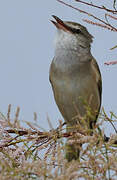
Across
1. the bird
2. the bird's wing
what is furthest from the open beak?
the bird's wing

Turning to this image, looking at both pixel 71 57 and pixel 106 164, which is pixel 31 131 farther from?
pixel 71 57

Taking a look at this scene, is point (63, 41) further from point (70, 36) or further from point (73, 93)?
point (73, 93)

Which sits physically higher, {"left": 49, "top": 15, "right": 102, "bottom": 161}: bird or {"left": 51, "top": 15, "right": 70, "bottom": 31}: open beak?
{"left": 51, "top": 15, "right": 70, "bottom": 31}: open beak

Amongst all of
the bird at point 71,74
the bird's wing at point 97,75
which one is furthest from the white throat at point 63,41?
the bird's wing at point 97,75

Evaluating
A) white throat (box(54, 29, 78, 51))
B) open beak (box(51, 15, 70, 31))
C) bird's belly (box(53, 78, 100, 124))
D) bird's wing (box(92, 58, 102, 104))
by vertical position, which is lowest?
bird's belly (box(53, 78, 100, 124))

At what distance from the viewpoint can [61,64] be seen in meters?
3.69

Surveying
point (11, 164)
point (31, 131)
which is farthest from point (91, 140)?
point (31, 131)

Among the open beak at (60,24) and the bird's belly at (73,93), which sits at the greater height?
the open beak at (60,24)

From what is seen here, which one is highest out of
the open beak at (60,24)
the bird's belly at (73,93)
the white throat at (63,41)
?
the open beak at (60,24)

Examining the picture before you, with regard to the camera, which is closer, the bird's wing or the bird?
the bird

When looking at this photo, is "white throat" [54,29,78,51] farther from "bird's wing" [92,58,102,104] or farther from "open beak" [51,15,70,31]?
"bird's wing" [92,58,102,104]

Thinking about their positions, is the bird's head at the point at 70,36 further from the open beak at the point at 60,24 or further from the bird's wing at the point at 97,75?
the bird's wing at the point at 97,75

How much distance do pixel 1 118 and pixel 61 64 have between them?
1.68m

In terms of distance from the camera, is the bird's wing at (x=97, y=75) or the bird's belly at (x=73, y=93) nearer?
the bird's belly at (x=73, y=93)
